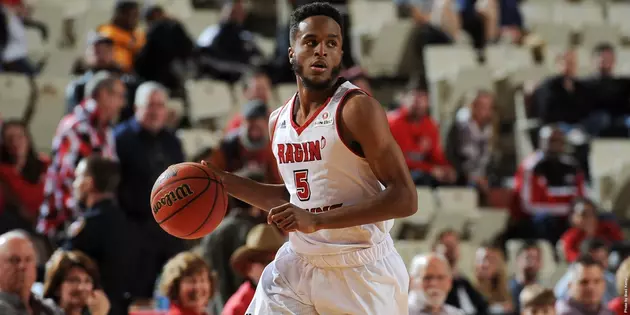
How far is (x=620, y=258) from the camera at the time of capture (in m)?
9.44

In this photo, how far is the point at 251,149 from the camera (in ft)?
28.3

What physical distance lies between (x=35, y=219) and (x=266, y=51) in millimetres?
4776

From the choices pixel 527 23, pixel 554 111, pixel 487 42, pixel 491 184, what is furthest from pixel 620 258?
pixel 527 23

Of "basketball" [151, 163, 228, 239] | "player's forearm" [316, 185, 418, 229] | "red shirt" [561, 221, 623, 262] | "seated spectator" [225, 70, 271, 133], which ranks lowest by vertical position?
"red shirt" [561, 221, 623, 262]

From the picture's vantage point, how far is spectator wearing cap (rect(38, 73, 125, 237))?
24.0 ft

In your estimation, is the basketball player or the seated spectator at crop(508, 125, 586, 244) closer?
the basketball player

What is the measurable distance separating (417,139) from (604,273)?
2.53 metres

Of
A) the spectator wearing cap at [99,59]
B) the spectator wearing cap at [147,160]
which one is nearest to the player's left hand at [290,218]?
the spectator wearing cap at [147,160]

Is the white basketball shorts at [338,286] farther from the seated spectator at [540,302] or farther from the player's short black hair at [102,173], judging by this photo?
the seated spectator at [540,302]

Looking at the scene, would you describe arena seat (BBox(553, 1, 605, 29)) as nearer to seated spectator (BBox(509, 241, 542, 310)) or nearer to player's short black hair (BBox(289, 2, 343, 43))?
seated spectator (BBox(509, 241, 542, 310))

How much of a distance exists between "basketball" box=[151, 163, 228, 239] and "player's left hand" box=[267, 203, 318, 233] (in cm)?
50

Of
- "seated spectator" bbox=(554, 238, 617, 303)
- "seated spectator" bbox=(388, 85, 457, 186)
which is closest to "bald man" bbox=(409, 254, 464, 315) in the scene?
"seated spectator" bbox=(554, 238, 617, 303)

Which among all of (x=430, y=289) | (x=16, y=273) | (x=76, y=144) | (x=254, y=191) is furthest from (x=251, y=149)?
(x=254, y=191)

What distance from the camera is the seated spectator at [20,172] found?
7.88 metres
